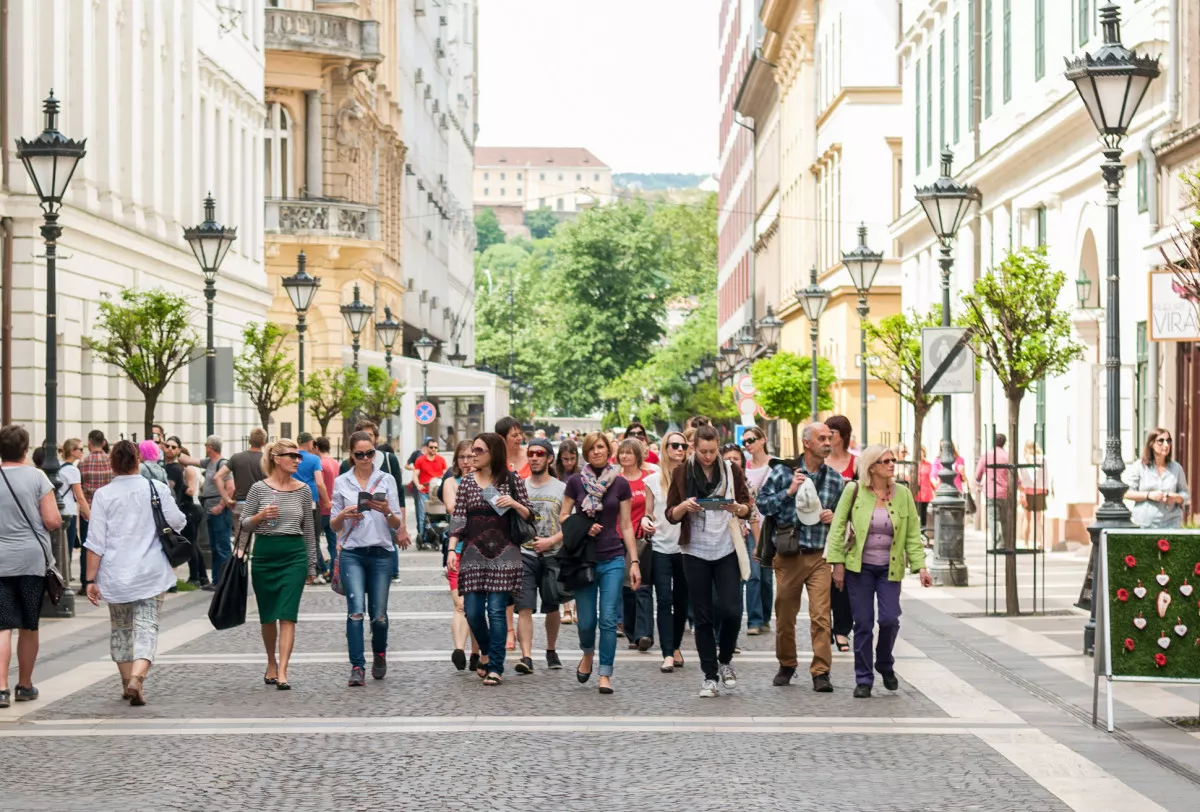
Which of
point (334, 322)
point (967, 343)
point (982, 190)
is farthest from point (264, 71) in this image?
point (967, 343)

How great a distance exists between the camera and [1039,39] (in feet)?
103

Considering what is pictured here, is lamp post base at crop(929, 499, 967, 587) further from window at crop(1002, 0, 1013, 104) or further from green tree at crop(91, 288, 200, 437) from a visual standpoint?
window at crop(1002, 0, 1013, 104)

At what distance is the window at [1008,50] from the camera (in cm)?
3353

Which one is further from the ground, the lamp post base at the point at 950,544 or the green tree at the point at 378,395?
the green tree at the point at 378,395

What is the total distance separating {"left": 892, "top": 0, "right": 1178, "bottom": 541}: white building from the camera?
1005 inches

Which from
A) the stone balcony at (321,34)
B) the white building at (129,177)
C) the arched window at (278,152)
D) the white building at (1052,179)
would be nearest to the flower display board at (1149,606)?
the white building at (1052,179)

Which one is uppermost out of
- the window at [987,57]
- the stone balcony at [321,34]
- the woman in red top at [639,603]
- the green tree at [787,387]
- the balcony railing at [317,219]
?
the stone balcony at [321,34]

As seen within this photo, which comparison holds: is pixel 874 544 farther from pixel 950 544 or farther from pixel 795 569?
pixel 950 544

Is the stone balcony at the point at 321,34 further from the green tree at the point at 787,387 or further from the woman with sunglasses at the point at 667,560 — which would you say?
the woman with sunglasses at the point at 667,560

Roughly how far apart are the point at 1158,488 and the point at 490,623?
6.17m

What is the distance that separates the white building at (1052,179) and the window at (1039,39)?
3cm

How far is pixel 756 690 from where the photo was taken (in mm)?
14211

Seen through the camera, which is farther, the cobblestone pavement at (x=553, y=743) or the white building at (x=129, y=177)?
the white building at (x=129, y=177)

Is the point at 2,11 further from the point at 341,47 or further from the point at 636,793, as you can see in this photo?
the point at 341,47
